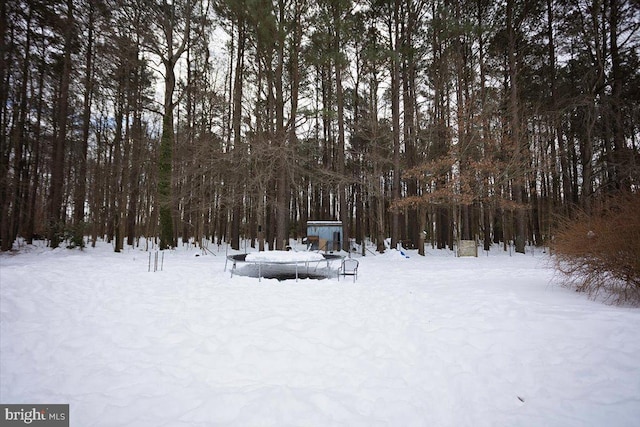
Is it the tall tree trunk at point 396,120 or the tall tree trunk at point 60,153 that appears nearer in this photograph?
the tall tree trunk at point 60,153

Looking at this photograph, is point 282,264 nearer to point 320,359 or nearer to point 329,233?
point 320,359

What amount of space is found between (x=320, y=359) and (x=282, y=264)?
648 centimetres

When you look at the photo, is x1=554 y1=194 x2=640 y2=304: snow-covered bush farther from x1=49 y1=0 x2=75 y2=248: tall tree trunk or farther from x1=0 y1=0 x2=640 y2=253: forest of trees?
x1=49 y1=0 x2=75 y2=248: tall tree trunk

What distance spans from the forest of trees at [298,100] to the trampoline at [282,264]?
4.91 m

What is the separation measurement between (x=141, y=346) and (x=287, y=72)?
58.4 feet

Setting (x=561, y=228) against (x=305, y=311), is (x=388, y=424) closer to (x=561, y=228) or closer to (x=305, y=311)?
(x=305, y=311)

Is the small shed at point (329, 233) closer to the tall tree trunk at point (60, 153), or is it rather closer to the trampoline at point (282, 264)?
the trampoline at point (282, 264)

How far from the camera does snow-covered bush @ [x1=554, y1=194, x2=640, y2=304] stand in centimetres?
545

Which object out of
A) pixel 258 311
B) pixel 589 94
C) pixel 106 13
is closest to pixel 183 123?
pixel 106 13

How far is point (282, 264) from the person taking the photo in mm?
10219

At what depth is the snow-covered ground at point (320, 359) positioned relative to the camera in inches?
115

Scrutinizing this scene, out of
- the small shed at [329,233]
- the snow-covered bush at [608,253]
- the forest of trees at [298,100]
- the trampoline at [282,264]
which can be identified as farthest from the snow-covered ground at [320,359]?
the small shed at [329,233]

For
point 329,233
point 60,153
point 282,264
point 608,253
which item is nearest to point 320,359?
point 608,253

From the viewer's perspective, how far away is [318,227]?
19.7 m
